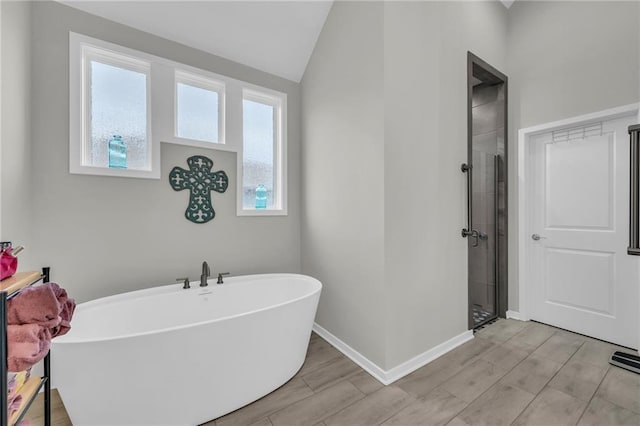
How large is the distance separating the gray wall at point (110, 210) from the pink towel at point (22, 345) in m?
1.32

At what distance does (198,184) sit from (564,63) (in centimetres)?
367

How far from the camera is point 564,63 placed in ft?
8.19

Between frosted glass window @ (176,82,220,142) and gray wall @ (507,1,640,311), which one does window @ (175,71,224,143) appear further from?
gray wall @ (507,1,640,311)

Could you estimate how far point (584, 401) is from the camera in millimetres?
1595

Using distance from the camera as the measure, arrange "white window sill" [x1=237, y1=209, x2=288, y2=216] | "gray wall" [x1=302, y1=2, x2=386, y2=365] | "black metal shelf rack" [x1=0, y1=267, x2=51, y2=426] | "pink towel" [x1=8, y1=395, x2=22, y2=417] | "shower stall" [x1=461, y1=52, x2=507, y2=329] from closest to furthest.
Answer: "black metal shelf rack" [x1=0, y1=267, x2=51, y2=426] → "pink towel" [x1=8, y1=395, x2=22, y2=417] → "gray wall" [x1=302, y1=2, x2=386, y2=365] → "white window sill" [x1=237, y1=209, x2=288, y2=216] → "shower stall" [x1=461, y1=52, x2=507, y2=329]

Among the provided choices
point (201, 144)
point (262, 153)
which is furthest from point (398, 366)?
point (201, 144)

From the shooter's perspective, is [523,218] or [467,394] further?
[523,218]

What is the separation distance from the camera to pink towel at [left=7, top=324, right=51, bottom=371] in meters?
0.79

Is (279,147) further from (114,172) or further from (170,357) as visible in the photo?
(170,357)

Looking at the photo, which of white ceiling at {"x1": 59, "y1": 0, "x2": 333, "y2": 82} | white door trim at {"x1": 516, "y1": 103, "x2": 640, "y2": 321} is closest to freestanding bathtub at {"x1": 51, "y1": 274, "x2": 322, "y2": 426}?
white ceiling at {"x1": 59, "y1": 0, "x2": 333, "y2": 82}

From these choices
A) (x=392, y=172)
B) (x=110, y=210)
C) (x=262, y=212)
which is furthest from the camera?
(x=262, y=212)

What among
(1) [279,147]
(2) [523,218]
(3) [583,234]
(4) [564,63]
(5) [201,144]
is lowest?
(3) [583,234]

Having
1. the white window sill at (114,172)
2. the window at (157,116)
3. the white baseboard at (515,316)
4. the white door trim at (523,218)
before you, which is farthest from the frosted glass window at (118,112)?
the white baseboard at (515,316)

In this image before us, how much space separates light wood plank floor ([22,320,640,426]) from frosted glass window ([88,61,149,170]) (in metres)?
1.73
